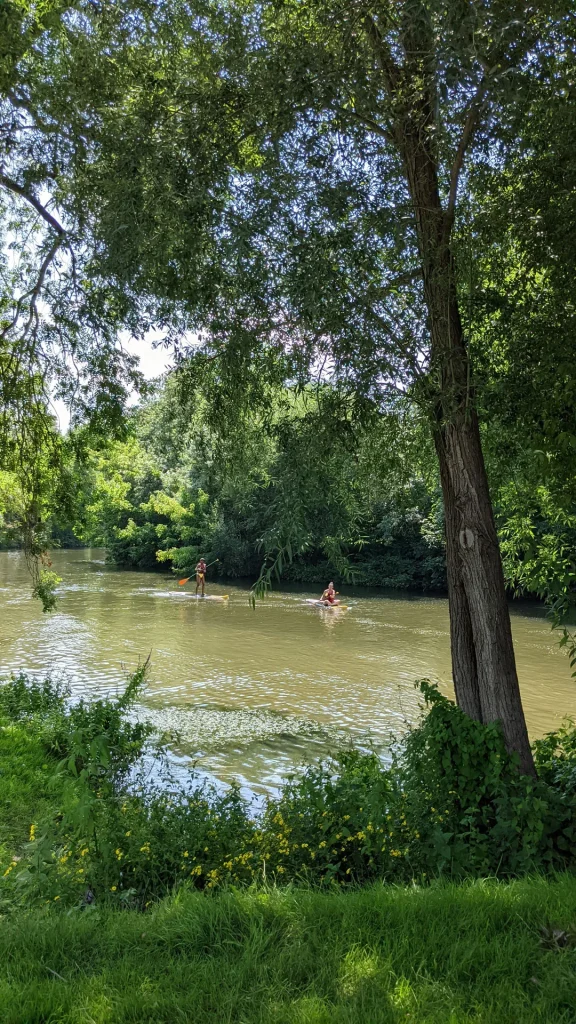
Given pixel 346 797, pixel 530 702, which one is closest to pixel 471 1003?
pixel 346 797

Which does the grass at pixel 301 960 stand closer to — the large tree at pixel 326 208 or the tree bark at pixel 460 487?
the tree bark at pixel 460 487

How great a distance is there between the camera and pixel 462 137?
526 centimetres

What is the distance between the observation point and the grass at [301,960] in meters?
2.68

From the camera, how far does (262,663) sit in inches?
640

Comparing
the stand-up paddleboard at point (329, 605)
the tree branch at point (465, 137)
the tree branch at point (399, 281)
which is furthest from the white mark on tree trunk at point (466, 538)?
the stand-up paddleboard at point (329, 605)

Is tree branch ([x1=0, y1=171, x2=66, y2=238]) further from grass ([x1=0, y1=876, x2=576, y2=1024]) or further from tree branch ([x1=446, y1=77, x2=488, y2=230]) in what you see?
grass ([x1=0, y1=876, x2=576, y2=1024])

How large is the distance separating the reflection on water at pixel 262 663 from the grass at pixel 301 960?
4895 mm

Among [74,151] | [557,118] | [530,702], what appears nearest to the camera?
[557,118]

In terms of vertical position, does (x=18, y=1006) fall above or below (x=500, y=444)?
below

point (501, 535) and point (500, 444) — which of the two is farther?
point (501, 535)

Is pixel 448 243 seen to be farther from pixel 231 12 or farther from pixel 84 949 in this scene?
pixel 84 949

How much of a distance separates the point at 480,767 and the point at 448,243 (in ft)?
13.2

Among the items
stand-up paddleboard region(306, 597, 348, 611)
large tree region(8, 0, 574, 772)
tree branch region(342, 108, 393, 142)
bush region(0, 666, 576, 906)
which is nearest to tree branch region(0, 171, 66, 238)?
large tree region(8, 0, 574, 772)

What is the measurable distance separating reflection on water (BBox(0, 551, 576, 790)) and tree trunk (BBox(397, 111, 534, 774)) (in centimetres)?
347
